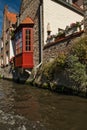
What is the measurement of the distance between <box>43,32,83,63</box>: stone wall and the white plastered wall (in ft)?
5.28

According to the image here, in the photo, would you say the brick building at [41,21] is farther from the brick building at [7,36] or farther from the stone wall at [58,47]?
the brick building at [7,36]

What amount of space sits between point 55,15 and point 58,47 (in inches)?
215

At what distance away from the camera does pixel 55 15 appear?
750 inches

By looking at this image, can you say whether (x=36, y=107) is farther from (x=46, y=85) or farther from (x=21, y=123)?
(x=46, y=85)

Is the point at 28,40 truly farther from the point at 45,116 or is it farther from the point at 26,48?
the point at 45,116

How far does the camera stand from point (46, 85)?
587 inches

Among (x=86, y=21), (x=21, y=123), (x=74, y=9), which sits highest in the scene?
(x=74, y=9)

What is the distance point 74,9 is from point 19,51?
7565mm

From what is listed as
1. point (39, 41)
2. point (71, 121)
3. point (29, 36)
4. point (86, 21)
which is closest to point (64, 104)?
point (71, 121)

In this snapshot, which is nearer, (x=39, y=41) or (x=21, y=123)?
(x=21, y=123)

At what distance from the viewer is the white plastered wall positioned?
18.1 m

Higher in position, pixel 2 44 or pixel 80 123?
pixel 2 44

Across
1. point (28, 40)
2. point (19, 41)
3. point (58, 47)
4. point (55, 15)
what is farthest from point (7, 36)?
point (58, 47)

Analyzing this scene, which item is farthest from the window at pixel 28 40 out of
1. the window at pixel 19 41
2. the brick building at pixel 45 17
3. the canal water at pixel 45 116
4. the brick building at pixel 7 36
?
the canal water at pixel 45 116
